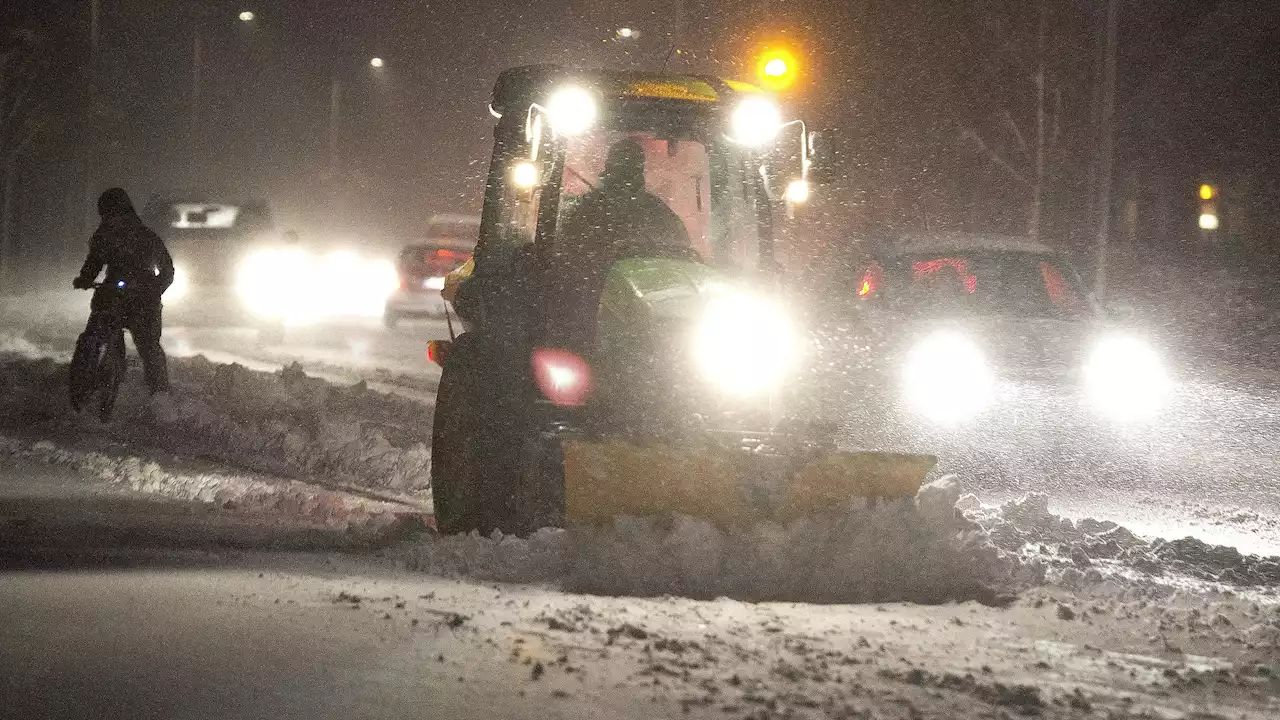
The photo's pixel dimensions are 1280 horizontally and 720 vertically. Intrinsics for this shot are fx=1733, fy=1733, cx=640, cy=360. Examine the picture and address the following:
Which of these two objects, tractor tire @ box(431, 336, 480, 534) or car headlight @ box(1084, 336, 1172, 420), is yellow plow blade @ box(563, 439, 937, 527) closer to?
tractor tire @ box(431, 336, 480, 534)

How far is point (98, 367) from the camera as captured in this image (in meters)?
13.3

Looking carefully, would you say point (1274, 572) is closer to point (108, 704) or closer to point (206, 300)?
point (108, 704)

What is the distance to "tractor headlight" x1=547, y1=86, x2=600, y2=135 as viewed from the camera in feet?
28.2

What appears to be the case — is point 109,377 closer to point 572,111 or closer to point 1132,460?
point 572,111

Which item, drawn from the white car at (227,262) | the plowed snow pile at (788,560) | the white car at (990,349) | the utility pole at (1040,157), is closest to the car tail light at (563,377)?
the plowed snow pile at (788,560)

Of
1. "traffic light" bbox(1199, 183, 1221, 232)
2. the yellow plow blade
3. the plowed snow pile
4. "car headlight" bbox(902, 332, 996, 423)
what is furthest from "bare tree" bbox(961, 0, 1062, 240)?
the yellow plow blade

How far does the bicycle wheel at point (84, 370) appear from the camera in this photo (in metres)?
13.2

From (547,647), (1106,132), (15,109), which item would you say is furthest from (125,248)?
(15,109)

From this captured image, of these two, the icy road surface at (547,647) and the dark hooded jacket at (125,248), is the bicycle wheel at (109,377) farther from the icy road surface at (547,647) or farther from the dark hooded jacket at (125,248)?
the icy road surface at (547,647)

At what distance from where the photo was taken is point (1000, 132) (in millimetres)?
37188

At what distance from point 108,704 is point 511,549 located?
111 inches

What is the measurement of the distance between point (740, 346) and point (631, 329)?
0.52 metres

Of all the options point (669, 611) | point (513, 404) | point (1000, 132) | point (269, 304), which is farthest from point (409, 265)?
point (669, 611)

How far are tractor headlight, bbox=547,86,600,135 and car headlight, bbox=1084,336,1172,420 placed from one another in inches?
236
